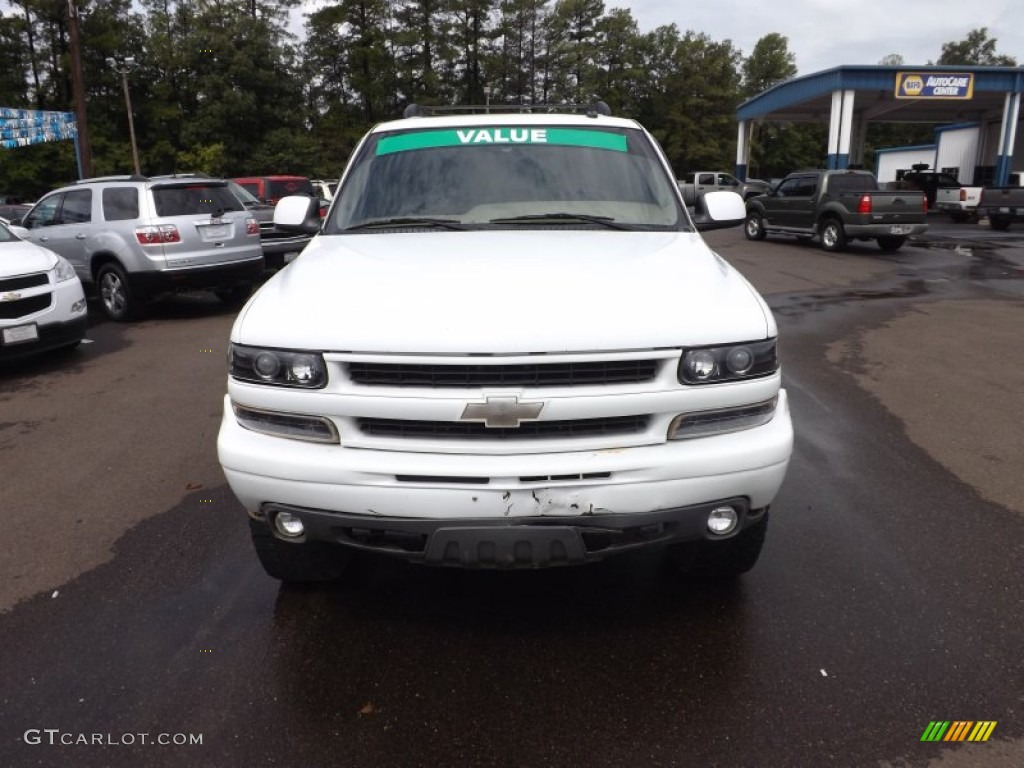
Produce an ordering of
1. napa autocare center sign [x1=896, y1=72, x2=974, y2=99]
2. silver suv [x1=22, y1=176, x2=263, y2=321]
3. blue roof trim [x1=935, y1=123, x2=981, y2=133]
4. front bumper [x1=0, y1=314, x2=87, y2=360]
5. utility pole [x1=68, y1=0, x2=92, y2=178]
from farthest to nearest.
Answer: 1. blue roof trim [x1=935, y1=123, x2=981, y2=133]
2. napa autocare center sign [x1=896, y1=72, x2=974, y2=99]
3. utility pole [x1=68, y1=0, x2=92, y2=178]
4. silver suv [x1=22, y1=176, x2=263, y2=321]
5. front bumper [x1=0, y1=314, x2=87, y2=360]

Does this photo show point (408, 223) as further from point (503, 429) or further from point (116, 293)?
point (116, 293)

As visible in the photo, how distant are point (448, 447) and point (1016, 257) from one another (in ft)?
60.4

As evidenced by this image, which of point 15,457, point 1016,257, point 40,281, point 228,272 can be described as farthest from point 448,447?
point 1016,257

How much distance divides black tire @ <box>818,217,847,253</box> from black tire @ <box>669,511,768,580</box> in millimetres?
15896

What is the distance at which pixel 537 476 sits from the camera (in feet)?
7.90

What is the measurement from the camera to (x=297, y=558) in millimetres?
3072

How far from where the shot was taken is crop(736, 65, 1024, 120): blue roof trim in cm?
2752

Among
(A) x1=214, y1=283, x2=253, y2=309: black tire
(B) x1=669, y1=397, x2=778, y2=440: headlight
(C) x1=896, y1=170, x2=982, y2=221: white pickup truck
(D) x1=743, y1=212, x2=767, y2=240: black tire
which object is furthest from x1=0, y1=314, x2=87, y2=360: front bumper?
(C) x1=896, y1=170, x2=982, y2=221: white pickup truck

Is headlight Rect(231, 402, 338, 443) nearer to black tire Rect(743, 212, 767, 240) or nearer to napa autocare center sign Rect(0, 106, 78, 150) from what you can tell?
black tire Rect(743, 212, 767, 240)

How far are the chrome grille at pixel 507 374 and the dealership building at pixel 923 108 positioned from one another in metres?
28.8

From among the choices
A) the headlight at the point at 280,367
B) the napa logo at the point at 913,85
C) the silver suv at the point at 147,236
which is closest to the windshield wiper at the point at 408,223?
the headlight at the point at 280,367

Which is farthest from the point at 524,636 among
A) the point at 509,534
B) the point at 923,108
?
the point at 923,108

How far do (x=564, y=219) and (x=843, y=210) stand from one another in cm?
1537

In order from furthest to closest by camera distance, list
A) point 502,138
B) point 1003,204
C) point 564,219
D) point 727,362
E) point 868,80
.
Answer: point 868,80, point 1003,204, point 502,138, point 564,219, point 727,362
